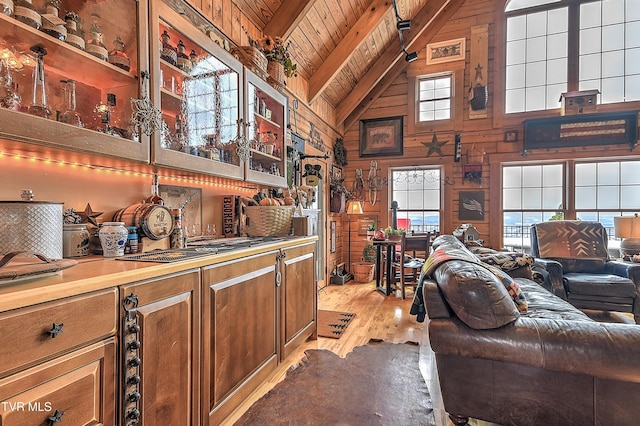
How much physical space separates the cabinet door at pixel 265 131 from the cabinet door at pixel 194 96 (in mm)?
176

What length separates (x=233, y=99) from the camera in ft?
7.59

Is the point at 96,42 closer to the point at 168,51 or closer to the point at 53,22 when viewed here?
the point at 53,22

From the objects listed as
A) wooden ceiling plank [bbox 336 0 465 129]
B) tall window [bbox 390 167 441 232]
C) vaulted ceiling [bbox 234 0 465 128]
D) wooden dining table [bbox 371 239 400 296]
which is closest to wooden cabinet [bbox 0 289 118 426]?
vaulted ceiling [bbox 234 0 465 128]

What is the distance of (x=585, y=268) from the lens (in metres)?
3.72

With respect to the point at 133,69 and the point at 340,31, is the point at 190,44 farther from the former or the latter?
the point at 340,31

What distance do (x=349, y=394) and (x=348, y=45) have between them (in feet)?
13.0

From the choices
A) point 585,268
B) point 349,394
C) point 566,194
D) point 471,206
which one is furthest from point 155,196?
point 566,194

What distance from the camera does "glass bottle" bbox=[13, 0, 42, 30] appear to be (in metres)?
1.17

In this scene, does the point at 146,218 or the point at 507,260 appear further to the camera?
the point at 507,260

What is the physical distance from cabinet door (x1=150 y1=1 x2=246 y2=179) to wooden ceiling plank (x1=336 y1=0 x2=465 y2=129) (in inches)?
136

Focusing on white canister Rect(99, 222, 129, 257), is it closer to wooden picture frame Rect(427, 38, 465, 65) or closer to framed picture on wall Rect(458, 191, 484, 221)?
framed picture on wall Rect(458, 191, 484, 221)

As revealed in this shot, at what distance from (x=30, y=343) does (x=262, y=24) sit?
332cm

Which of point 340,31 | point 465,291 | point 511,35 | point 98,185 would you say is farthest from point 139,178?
point 511,35

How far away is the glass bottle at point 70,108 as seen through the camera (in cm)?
131
